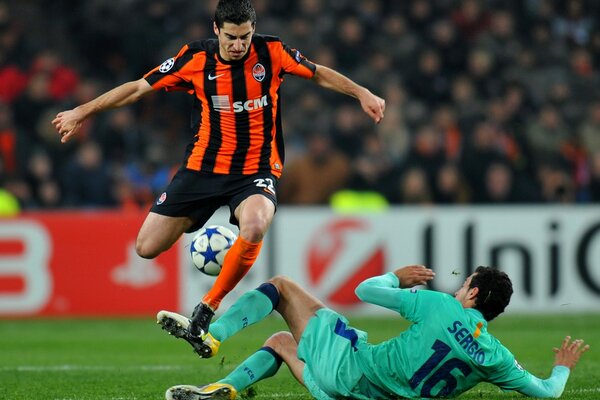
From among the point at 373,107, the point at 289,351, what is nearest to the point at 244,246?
the point at 289,351

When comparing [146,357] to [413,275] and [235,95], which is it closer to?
[235,95]

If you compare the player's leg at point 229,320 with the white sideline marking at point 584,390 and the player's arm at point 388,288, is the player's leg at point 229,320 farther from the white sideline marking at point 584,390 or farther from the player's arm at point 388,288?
the white sideline marking at point 584,390

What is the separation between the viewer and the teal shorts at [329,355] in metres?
5.86

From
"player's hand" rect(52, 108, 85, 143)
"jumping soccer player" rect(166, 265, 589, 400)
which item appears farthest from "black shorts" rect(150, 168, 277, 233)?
"jumping soccer player" rect(166, 265, 589, 400)

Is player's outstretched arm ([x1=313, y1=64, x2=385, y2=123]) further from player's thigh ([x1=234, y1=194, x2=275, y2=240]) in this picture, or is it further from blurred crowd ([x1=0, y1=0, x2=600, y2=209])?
blurred crowd ([x1=0, y1=0, x2=600, y2=209])

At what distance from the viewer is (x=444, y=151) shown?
13.7 metres

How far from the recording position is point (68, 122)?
6930 mm

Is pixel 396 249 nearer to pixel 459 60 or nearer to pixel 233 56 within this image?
pixel 459 60

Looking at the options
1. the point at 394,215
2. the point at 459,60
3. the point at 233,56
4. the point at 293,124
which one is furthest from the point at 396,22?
the point at 233,56

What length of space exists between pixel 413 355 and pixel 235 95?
2272 mm

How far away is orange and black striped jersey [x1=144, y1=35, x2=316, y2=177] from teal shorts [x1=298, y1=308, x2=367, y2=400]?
1561mm

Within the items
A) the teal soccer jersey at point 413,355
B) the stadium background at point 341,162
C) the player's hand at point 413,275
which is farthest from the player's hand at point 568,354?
the stadium background at point 341,162

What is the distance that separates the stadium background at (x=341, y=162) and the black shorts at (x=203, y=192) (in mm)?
2658

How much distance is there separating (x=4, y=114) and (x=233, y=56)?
23.5 ft
